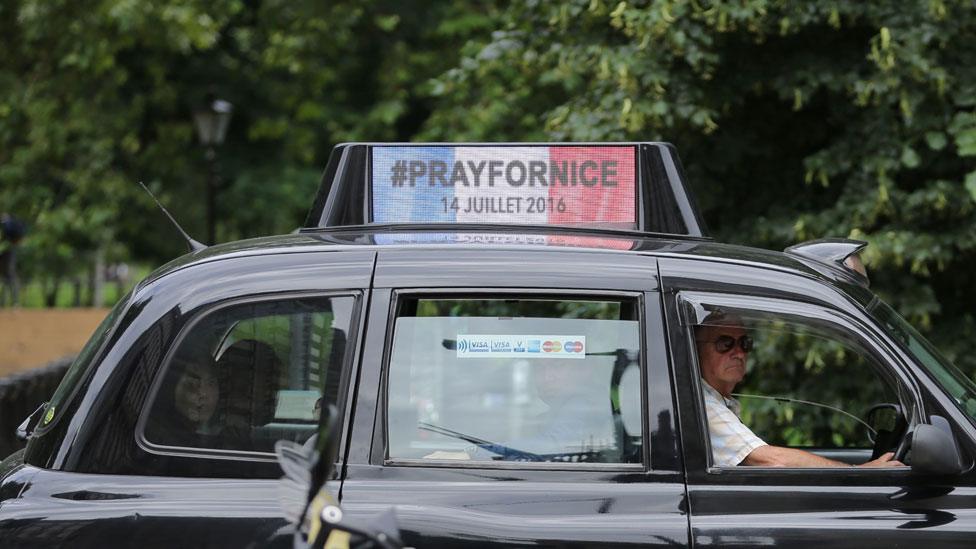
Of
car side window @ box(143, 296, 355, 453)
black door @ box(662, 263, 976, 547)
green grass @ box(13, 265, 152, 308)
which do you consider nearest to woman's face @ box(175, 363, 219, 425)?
car side window @ box(143, 296, 355, 453)

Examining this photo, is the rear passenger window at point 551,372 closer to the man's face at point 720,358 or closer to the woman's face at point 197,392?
the man's face at point 720,358

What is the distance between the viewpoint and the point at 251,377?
145 inches

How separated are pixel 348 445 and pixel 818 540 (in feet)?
4.04

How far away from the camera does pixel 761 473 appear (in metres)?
3.64

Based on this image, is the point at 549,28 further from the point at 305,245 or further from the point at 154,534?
the point at 154,534

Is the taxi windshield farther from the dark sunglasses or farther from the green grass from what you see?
the green grass

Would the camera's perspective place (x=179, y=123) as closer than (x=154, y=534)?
No

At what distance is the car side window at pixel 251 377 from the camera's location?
364 cm

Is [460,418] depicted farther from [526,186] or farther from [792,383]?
[792,383]

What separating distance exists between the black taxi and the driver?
0.02m

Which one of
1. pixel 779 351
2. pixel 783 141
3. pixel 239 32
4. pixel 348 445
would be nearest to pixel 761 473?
pixel 348 445

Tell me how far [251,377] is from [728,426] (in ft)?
4.43

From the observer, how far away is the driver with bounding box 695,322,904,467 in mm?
3887

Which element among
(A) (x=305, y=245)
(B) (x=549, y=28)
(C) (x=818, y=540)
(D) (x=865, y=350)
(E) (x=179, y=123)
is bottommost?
(C) (x=818, y=540)
